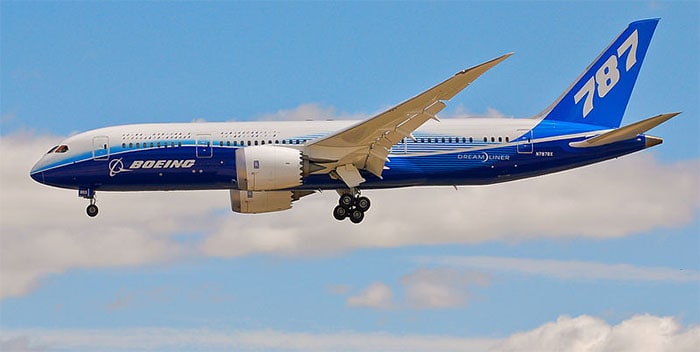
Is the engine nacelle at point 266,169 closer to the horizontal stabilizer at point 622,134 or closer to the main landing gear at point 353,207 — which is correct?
the main landing gear at point 353,207

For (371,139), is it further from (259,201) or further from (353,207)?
(259,201)

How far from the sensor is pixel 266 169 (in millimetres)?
39281

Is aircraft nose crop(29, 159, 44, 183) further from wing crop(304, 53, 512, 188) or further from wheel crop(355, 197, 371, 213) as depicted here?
wheel crop(355, 197, 371, 213)

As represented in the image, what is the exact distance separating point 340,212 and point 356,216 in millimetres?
550

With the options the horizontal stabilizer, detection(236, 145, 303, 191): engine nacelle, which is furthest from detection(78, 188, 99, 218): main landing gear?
the horizontal stabilizer

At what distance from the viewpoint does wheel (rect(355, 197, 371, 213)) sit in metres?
41.9

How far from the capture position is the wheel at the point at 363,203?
137ft

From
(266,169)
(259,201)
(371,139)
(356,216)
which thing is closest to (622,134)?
(371,139)

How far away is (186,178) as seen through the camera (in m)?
41.2

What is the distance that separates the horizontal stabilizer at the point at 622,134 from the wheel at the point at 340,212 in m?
7.78

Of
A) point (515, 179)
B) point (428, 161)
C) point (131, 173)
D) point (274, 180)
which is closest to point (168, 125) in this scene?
point (131, 173)

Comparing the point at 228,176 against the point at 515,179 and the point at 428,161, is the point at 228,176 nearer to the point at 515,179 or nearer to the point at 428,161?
the point at 428,161

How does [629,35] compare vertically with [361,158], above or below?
above

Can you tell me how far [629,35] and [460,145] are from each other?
789 cm
